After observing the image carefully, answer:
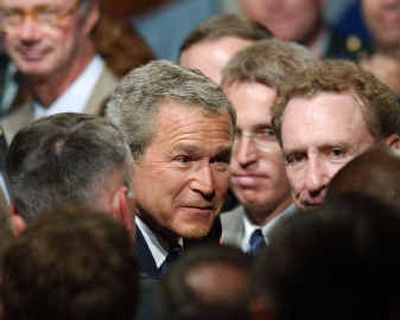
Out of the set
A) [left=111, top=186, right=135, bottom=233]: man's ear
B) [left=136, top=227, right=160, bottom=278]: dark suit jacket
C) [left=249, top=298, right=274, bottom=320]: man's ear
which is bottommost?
[left=136, top=227, right=160, bottom=278]: dark suit jacket

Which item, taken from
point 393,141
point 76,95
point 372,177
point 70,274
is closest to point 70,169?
point 372,177

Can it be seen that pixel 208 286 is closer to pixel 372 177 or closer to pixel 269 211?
pixel 372 177

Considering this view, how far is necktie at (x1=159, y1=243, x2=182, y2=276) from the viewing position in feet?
18.9

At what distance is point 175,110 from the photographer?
6.06 meters

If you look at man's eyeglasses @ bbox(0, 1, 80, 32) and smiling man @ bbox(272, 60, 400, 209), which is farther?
man's eyeglasses @ bbox(0, 1, 80, 32)

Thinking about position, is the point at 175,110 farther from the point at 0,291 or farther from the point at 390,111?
the point at 0,291

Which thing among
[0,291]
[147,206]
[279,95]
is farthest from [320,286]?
[279,95]

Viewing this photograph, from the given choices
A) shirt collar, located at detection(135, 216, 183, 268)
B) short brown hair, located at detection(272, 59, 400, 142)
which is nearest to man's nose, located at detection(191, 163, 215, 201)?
shirt collar, located at detection(135, 216, 183, 268)

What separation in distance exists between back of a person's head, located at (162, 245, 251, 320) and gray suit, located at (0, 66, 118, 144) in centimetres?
Answer: 369

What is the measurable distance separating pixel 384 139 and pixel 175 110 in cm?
73

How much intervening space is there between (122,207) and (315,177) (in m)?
1.25

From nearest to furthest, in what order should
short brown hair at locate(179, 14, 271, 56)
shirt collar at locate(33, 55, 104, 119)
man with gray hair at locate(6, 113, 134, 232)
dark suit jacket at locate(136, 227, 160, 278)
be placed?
man with gray hair at locate(6, 113, 134, 232), dark suit jacket at locate(136, 227, 160, 278), short brown hair at locate(179, 14, 271, 56), shirt collar at locate(33, 55, 104, 119)

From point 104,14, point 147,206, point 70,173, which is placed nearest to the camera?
point 70,173

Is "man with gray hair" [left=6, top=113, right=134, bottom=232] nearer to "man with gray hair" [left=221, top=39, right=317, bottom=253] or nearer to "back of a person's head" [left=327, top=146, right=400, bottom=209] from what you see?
"back of a person's head" [left=327, top=146, right=400, bottom=209]
